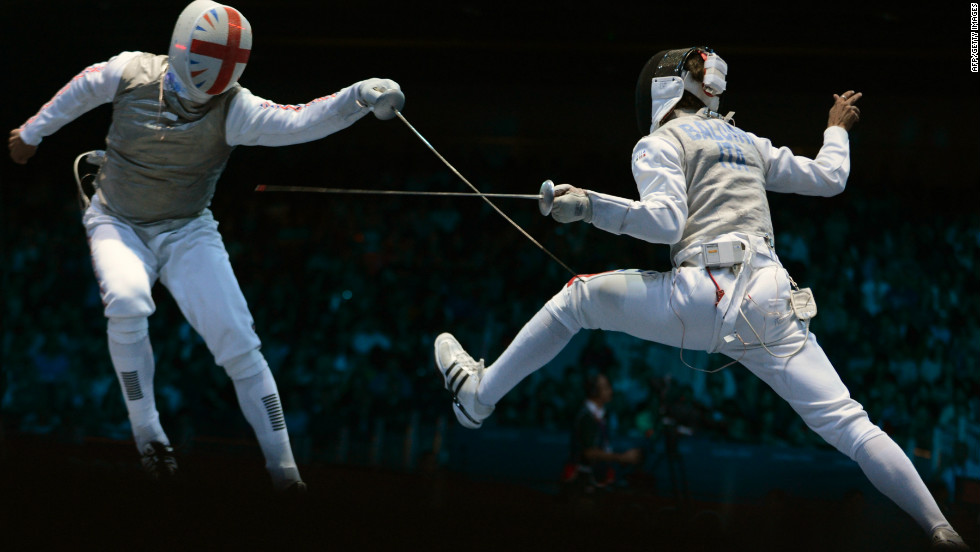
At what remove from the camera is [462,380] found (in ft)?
8.16

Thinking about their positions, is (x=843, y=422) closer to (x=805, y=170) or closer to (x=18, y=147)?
(x=805, y=170)

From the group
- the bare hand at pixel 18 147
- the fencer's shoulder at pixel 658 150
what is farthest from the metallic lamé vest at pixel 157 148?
the fencer's shoulder at pixel 658 150

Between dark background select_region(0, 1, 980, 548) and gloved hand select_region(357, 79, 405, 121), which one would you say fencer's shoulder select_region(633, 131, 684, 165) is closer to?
gloved hand select_region(357, 79, 405, 121)

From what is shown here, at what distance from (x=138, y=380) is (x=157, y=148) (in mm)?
695

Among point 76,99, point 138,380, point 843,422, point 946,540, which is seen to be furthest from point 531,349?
point 76,99

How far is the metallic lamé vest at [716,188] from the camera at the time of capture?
7.15 ft

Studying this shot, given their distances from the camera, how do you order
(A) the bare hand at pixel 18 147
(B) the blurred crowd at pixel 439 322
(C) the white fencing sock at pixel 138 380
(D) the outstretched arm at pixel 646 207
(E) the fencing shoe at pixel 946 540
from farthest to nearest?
1. (B) the blurred crowd at pixel 439 322
2. (A) the bare hand at pixel 18 147
3. (C) the white fencing sock at pixel 138 380
4. (D) the outstretched arm at pixel 646 207
5. (E) the fencing shoe at pixel 946 540

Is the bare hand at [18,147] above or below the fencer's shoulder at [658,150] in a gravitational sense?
above

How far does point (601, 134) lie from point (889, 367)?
2.10m

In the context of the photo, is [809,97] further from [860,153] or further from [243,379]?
[243,379]

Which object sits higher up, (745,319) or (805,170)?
(805,170)

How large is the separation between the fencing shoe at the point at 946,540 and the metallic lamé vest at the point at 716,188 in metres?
0.82

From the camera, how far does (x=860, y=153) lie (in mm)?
5246

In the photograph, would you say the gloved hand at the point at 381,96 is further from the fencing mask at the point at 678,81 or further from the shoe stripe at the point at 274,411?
the shoe stripe at the point at 274,411
